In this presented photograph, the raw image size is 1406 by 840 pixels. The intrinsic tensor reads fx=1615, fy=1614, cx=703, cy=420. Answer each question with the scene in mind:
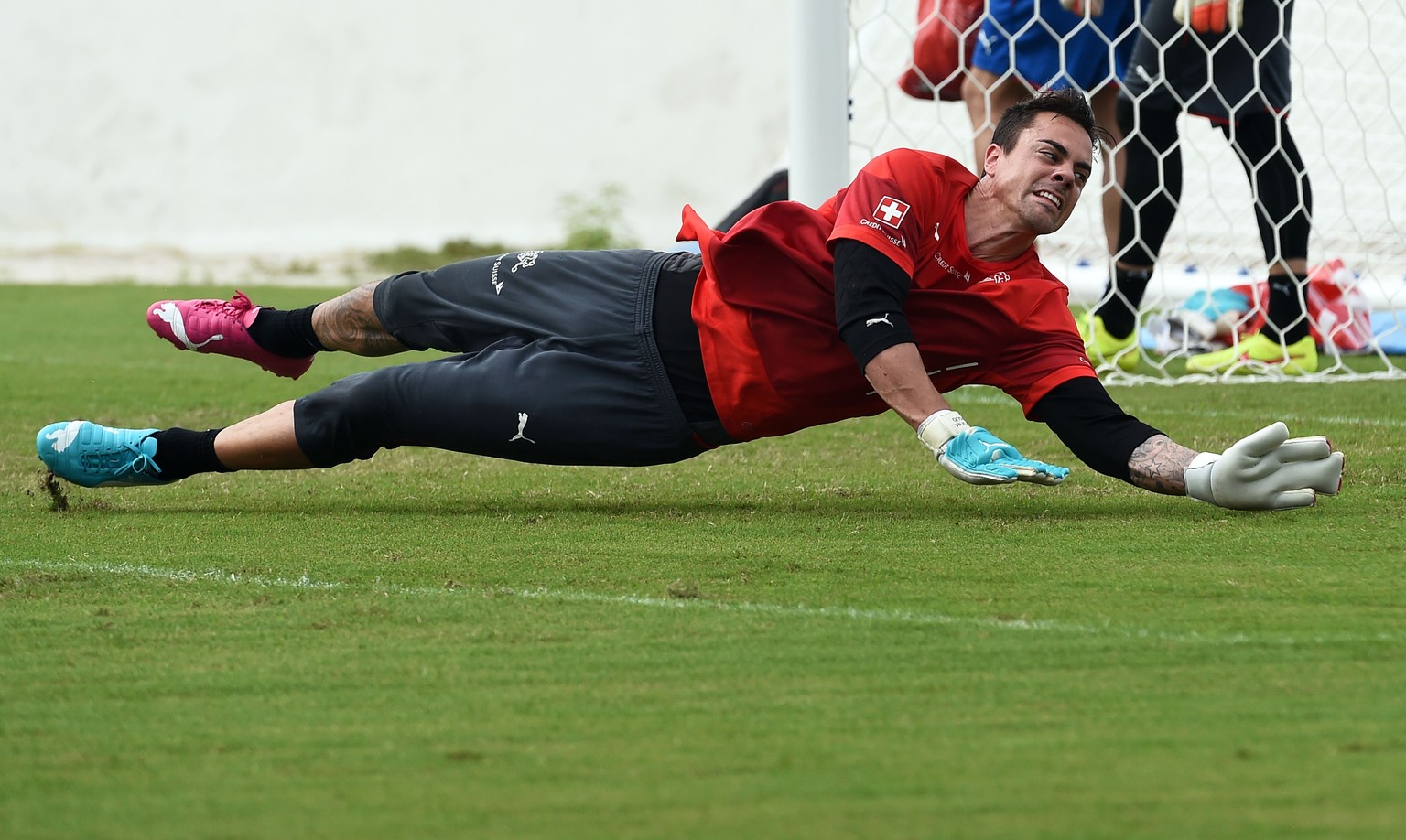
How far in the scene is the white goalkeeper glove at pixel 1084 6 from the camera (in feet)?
14.4

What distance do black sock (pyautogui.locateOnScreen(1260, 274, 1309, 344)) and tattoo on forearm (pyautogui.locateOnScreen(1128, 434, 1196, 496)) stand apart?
2358mm

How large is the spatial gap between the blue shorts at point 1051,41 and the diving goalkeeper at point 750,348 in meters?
1.97

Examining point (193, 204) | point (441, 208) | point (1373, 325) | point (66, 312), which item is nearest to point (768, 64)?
point (441, 208)

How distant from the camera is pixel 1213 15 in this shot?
4.37 m

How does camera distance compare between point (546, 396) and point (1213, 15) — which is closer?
point (546, 396)

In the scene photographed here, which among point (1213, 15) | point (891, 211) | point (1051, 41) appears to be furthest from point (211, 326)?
point (1213, 15)

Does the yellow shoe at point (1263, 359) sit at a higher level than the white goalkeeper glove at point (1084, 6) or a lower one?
lower

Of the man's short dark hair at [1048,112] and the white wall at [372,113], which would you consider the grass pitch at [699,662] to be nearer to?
the man's short dark hair at [1048,112]

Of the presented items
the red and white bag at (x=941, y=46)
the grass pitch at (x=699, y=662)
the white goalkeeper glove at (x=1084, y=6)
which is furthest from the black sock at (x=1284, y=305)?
the grass pitch at (x=699, y=662)

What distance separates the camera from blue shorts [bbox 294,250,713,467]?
8.20 ft

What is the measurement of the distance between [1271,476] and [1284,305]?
2.45m

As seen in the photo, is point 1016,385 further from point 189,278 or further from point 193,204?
point 193,204

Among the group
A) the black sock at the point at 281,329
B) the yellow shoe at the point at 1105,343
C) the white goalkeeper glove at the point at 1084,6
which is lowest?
the yellow shoe at the point at 1105,343

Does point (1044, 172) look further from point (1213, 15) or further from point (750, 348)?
point (1213, 15)
